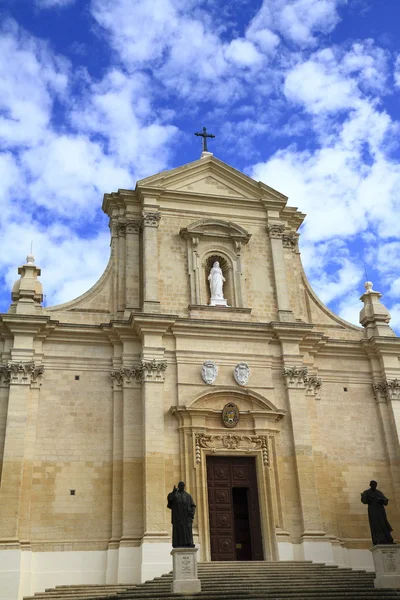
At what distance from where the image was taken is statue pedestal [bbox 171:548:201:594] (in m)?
14.3

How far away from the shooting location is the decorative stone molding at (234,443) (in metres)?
19.8

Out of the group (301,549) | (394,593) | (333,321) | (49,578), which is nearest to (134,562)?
(49,578)

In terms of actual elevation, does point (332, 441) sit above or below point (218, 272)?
below

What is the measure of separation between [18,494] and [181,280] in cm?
829

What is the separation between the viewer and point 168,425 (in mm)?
19812

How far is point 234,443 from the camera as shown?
20062mm

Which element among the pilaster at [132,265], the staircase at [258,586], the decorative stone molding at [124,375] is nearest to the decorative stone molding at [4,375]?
the decorative stone molding at [124,375]

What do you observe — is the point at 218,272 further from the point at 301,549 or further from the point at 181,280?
the point at 301,549

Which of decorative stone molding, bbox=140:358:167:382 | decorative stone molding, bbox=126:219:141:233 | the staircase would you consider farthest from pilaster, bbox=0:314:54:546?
decorative stone molding, bbox=126:219:141:233

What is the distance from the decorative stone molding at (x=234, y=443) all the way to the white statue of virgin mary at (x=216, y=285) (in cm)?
445

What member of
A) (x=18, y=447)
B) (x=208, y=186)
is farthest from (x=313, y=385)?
(x=18, y=447)

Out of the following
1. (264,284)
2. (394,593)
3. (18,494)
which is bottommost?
(394,593)

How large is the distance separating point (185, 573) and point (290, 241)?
43.0ft

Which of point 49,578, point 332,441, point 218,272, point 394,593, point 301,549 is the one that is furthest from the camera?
point 218,272
